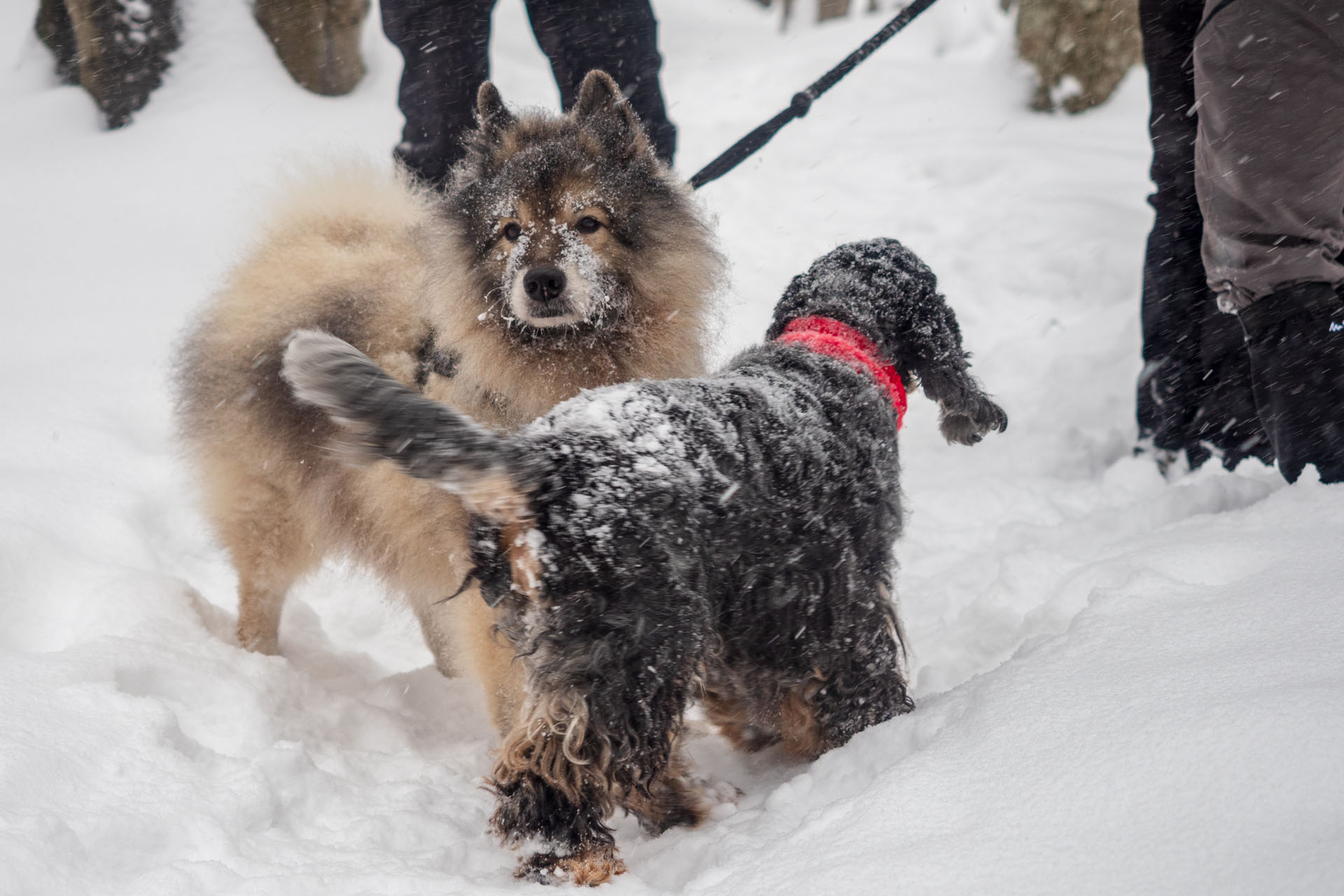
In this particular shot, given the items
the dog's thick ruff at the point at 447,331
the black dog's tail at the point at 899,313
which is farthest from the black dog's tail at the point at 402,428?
the black dog's tail at the point at 899,313

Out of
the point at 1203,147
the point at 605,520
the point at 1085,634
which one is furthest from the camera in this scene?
the point at 1203,147

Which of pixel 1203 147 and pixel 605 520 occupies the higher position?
pixel 1203 147

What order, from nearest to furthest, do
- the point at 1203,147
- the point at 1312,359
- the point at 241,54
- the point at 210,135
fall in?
1. the point at 1312,359
2. the point at 1203,147
3. the point at 210,135
4. the point at 241,54

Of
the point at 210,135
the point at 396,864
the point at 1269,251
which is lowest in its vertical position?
the point at 210,135

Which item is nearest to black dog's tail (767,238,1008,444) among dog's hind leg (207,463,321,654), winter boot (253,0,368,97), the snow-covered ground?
the snow-covered ground

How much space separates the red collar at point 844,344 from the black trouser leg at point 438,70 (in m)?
1.63

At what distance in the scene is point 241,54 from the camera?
8.06 metres

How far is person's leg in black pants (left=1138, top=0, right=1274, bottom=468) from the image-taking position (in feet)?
11.2

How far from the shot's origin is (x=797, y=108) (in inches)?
135

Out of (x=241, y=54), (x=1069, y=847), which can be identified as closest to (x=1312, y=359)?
(x=1069, y=847)

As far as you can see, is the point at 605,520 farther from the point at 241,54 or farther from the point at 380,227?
the point at 241,54

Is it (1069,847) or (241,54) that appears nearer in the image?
(1069,847)

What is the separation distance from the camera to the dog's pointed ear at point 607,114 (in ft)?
9.01

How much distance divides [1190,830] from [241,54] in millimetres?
9190
